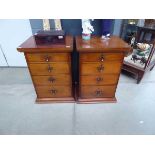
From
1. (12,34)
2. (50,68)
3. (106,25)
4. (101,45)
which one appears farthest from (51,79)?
(12,34)

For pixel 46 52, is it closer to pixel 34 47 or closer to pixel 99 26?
pixel 34 47

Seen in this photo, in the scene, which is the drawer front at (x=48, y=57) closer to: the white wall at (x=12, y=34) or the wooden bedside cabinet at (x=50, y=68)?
the wooden bedside cabinet at (x=50, y=68)

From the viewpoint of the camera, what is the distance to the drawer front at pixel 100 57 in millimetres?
1365

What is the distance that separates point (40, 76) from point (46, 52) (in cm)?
34

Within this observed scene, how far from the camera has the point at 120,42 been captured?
4.64ft

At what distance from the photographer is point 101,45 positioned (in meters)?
1.34

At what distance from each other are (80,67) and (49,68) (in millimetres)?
353

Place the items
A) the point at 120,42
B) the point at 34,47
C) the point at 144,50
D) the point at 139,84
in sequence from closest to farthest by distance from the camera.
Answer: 1. the point at 34,47
2. the point at 120,42
3. the point at 144,50
4. the point at 139,84

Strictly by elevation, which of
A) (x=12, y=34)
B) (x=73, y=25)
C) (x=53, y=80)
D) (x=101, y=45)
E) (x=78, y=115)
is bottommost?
(x=78, y=115)

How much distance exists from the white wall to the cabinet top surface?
4.16 feet

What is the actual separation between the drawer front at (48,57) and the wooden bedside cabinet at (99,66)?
0.17 metres

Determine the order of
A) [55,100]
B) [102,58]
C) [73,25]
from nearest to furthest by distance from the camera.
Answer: [102,58], [73,25], [55,100]

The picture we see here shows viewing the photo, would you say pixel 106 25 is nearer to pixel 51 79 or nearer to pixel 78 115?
pixel 51 79

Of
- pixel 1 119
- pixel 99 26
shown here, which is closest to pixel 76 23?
pixel 99 26
